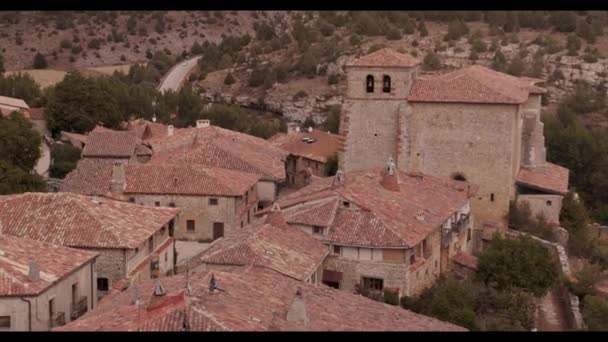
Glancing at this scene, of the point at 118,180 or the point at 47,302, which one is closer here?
the point at 47,302

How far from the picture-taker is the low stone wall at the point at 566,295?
25562 millimetres

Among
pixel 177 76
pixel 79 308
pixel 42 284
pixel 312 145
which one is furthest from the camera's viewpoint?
pixel 177 76

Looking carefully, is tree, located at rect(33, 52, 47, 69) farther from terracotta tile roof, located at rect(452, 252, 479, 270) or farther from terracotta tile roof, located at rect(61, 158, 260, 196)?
terracotta tile roof, located at rect(452, 252, 479, 270)

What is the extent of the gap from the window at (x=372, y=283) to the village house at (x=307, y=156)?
15.6m

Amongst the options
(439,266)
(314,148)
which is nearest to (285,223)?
(439,266)

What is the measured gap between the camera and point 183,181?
32.5 m

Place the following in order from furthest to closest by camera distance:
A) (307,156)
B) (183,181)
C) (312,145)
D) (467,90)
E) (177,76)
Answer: (177,76) → (312,145) → (307,156) → (467,90) → (183,181)

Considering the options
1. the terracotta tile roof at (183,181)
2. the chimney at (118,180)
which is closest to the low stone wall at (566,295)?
the terracotta tile roof at (183,181)

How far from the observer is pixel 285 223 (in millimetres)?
26094

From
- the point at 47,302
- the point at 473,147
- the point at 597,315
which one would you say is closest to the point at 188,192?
the point at 473,147

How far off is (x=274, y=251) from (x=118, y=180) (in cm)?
1063

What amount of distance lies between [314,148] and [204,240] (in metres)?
13.3

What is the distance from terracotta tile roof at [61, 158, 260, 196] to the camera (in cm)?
3203

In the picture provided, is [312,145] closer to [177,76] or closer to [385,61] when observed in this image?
[385,61]
